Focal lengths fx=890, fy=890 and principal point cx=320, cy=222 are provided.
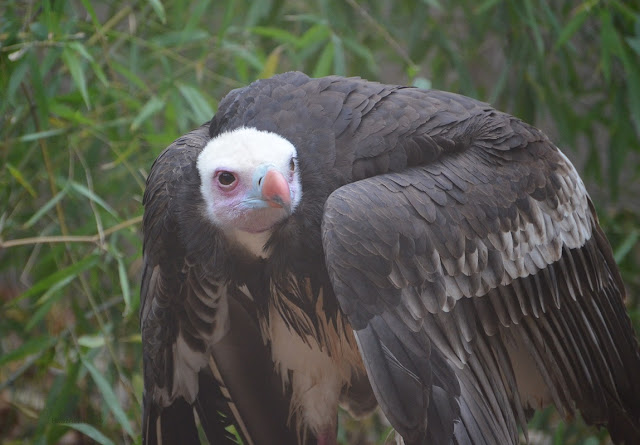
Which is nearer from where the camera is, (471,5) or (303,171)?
(303,171)

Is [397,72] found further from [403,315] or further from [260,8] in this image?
[403,315]

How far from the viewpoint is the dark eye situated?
7.34 feet

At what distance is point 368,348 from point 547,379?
70 cm

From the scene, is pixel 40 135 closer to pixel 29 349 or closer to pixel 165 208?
pixel 29 349

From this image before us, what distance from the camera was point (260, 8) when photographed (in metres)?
3.67

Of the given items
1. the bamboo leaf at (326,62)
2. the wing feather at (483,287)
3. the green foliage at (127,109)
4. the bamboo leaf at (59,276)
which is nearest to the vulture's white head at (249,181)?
the wing feather at (483,287)

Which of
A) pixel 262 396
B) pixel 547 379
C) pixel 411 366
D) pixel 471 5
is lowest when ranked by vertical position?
pixel 262 396

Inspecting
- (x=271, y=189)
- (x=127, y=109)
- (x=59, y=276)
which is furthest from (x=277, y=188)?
(x=127, y=109)

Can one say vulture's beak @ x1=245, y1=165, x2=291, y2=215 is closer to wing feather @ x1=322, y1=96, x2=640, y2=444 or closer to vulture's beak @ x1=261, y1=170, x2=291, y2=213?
vulture's beak @ x1=261, y1=170, x2=291, y2=213

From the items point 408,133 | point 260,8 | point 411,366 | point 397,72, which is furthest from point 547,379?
point 397,72

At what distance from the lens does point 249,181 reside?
2.22 m

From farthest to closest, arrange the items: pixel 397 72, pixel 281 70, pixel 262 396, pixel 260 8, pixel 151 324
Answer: pixel 397 72
pixel 281 70
pixel 260 8
pixel 262 396
pixel 151 324

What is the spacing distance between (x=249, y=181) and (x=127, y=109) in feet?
5.05

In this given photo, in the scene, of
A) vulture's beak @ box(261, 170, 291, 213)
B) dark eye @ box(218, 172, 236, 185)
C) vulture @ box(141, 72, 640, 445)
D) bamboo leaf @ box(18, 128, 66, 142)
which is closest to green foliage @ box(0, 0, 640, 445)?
bamboo leaf @ box(18, 128, 66, 142)
